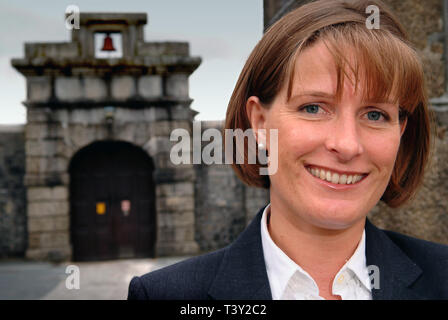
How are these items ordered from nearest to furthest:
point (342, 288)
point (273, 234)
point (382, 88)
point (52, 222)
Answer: point (382, 88), point (342, 288), point (273, 234), point (52, 222)

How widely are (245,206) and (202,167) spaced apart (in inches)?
53.8

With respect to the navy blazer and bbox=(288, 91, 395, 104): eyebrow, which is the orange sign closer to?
the navy blazer

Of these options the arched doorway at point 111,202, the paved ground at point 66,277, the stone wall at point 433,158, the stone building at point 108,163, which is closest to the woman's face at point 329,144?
the stone wall at point 433,158

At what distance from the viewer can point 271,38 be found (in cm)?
117

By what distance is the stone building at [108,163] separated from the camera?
29.3 ft

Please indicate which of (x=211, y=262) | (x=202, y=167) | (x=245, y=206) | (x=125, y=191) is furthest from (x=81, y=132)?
(x=211, y=262)

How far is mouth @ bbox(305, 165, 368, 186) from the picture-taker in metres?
1.05

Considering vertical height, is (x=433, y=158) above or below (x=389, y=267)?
above

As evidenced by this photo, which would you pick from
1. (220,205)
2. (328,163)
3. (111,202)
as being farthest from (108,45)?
(328,163)

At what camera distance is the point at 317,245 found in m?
1.18

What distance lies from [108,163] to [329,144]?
348 inches

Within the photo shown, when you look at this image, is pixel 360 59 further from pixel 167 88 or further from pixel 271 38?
pixel 167 88

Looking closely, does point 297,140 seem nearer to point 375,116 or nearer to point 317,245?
point 375,116

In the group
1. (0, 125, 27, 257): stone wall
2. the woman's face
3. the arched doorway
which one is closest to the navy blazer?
the woman's face
